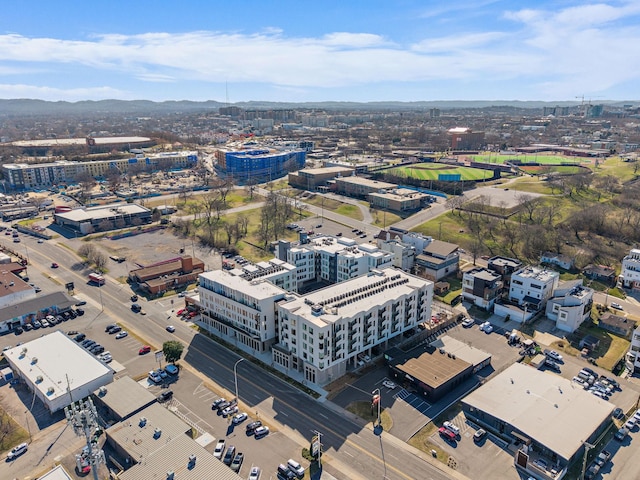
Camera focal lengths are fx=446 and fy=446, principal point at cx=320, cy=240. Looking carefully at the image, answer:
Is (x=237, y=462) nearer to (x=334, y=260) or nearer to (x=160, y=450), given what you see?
(x=160, y=450)

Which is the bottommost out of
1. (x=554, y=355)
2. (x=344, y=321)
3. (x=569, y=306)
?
(x=554, y=355)

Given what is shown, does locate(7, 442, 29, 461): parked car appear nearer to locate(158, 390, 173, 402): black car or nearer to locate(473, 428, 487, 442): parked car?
locate(158, 390, 173, 402): black car

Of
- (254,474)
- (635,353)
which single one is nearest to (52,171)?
(254,474)

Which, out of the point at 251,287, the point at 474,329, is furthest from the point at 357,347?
the point at 474,329

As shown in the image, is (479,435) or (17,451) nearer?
(17,451)

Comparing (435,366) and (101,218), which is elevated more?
(101,218)

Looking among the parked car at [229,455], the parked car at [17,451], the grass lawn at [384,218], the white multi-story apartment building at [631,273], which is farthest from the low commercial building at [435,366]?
the grass lawn at [384,218]

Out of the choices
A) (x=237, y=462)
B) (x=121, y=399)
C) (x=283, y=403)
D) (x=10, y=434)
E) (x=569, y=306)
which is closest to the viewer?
(x=237, y=462)
